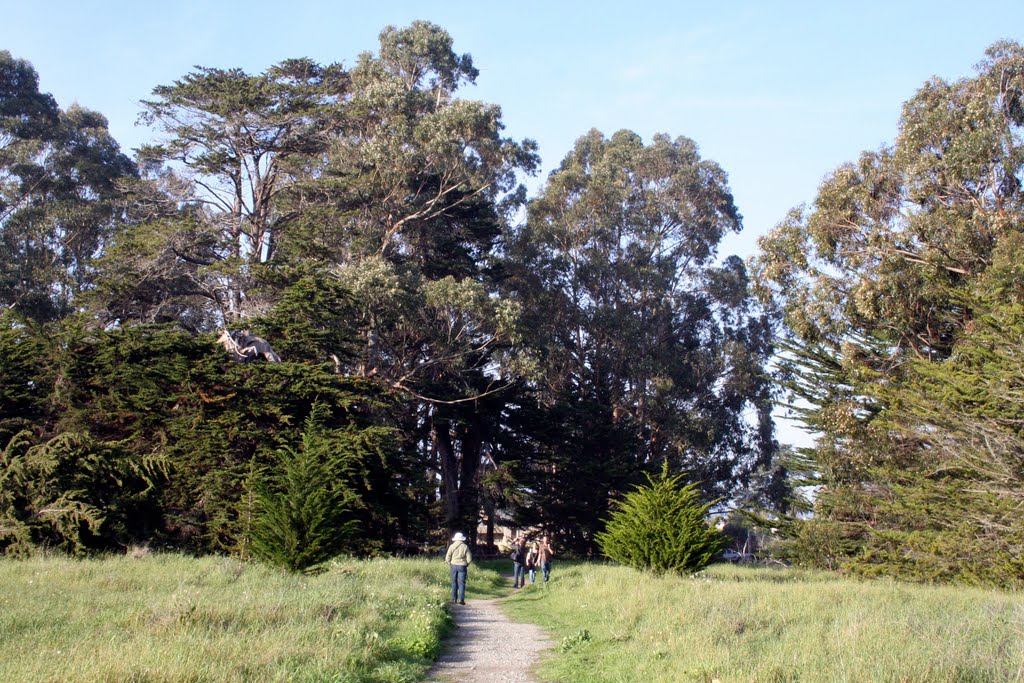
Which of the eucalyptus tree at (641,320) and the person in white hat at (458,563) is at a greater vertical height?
the eucalyptus tree at (641,320)

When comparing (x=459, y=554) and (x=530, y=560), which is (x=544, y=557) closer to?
(x=530, y=560)

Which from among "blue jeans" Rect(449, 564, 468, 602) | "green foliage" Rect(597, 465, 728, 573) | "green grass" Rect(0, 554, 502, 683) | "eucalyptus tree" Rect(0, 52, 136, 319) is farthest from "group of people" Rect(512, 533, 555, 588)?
"eucalyptus tree" Rect(0, 52, 136, 319)

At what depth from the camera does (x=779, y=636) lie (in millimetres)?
9344

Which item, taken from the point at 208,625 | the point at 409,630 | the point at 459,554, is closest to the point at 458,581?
the point at 459,554

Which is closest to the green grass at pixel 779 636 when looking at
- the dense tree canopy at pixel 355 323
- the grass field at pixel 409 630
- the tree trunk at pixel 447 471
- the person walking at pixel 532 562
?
the grass field at pixel 409 630

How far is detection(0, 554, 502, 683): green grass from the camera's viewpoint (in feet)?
23.0

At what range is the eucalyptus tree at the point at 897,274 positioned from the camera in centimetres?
2542

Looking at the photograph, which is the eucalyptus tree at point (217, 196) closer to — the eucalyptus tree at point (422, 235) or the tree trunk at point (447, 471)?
the eucalyptus tree at point (422, 235)

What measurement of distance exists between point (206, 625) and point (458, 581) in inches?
333

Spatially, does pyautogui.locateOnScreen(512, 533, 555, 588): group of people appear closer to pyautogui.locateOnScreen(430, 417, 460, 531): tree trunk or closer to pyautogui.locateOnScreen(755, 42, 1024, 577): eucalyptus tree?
pyautogui.locateOnScreen(755, 42, 1024, 577): eucalyptus tree

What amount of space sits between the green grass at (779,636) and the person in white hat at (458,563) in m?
1.88

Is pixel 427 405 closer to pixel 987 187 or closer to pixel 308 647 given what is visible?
pixel 987 187

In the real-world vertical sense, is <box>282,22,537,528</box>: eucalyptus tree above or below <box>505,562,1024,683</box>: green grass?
above

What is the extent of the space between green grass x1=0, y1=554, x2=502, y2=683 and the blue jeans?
4.49 ft
